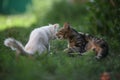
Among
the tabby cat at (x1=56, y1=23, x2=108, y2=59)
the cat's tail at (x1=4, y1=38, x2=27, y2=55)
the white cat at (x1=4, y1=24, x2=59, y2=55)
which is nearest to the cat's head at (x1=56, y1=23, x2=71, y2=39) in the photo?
the tabby cat at (x1=56, y1=23, x2=108, y2=59)

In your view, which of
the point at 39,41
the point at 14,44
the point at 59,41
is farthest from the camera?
the point at 59,41

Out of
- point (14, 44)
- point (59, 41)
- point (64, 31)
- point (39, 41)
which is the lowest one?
point (14, 44)

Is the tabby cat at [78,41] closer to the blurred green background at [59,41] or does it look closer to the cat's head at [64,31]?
the cat's head at [64,31]

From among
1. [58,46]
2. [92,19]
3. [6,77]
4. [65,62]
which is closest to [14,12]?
[92,19]

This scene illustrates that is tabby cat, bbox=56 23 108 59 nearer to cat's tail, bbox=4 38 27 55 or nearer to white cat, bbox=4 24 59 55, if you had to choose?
white cat, bbox=4 24 59 55

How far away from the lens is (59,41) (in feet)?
36.4

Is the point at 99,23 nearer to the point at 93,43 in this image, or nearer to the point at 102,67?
the point at 93,43

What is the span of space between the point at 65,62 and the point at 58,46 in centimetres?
190

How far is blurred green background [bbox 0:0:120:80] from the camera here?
8.04 m

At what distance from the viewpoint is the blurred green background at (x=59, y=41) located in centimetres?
804

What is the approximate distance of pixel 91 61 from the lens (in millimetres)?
9047

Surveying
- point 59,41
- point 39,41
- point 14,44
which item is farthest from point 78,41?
point 14,44

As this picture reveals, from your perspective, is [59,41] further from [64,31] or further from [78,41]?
[78,41]

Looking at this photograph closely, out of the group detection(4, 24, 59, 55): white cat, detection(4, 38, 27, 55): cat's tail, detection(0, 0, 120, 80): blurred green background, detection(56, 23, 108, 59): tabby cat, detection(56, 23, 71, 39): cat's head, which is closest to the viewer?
detection(0, 0, 120, 80): blurred green background
